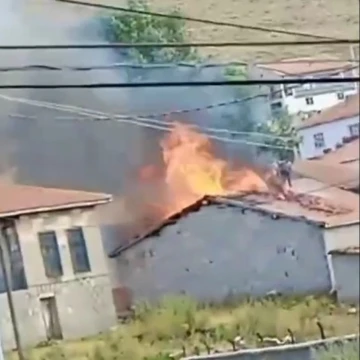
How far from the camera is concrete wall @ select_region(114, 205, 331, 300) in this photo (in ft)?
4.62

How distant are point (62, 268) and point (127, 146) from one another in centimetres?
22

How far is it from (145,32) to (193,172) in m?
0.24

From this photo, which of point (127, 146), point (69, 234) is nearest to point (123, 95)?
point (127, 146)

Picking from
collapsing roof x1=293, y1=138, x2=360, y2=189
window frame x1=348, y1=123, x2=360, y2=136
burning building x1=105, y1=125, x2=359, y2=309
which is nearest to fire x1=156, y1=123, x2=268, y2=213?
burning building x1=105, y1=125, x2=359, y2=309

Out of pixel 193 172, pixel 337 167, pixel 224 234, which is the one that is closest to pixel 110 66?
pixel 193 172

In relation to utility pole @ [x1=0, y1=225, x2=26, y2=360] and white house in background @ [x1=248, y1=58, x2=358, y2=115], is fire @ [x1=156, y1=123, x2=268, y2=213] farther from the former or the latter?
utility pole @ [x1=0, y1=225, x2=26, y2=360]

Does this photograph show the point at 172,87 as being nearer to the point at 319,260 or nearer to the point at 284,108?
the point at 284,108

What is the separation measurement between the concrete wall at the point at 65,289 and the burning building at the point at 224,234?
0.11 ft

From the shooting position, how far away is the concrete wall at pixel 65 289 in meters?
1.33

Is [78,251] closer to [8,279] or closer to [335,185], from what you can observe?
[8,279]

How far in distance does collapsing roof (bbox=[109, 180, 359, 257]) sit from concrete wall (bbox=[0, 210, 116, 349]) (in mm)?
111

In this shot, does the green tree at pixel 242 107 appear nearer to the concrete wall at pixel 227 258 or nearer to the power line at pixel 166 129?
the power line at pixel 166 129

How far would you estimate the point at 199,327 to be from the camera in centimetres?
140

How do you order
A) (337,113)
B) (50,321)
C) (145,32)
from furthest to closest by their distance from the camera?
(337,113) → (145,32) → (50,321)
